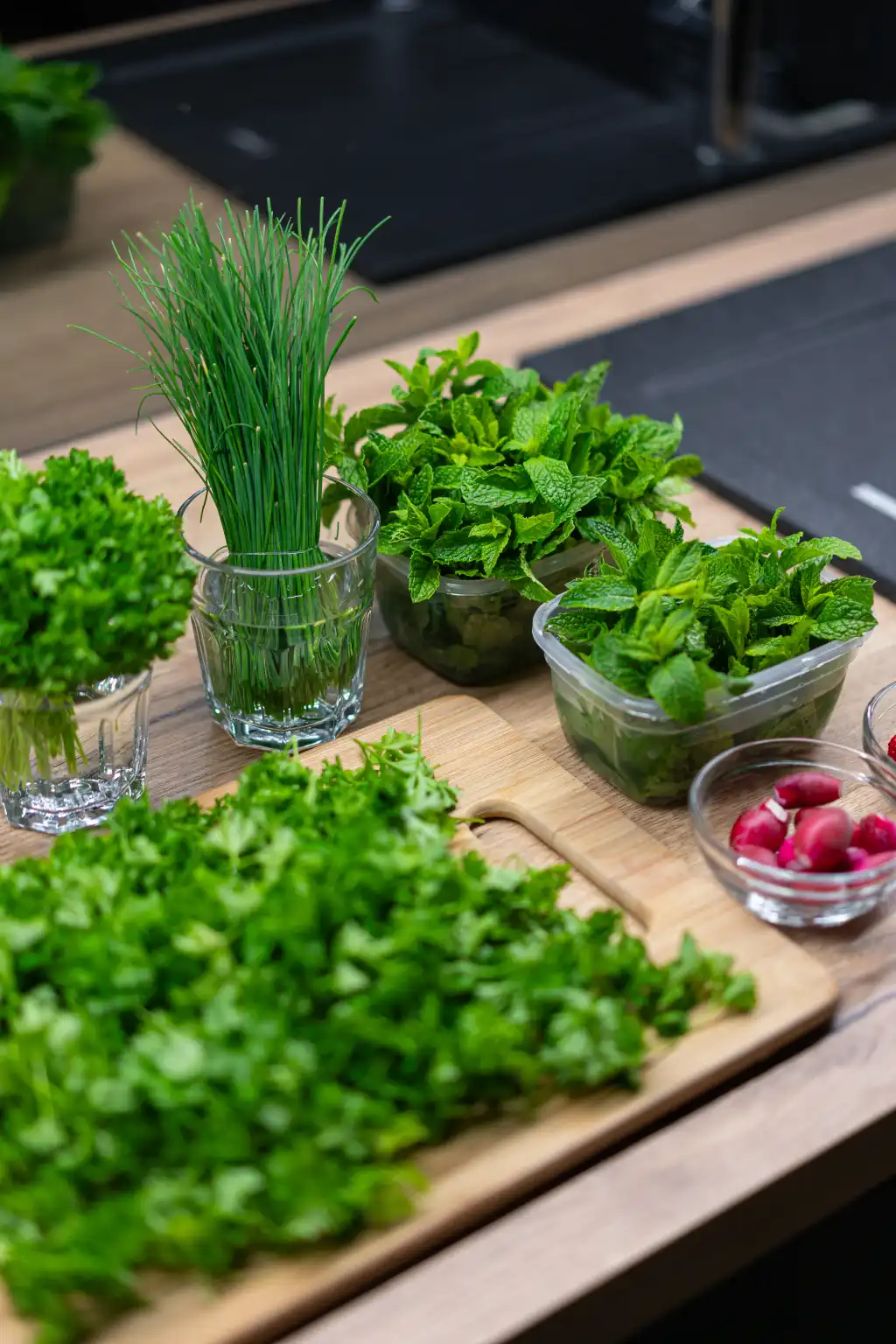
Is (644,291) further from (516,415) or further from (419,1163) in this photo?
(419,1163)

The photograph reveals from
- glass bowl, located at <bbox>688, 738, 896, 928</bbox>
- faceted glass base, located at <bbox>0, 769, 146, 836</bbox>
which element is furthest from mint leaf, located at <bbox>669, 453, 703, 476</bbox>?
A: faceted glass base, located at <bbox>0, 769, 146, 836</bbox>

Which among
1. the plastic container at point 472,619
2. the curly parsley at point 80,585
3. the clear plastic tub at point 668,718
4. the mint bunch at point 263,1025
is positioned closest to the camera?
the mint bunch at point 263,1025

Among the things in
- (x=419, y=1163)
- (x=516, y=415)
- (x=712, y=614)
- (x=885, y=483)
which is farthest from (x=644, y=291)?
(x=419, y=1163)

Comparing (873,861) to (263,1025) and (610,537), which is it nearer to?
(610,537)

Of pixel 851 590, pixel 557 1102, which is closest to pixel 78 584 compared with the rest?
pixel 557 1102

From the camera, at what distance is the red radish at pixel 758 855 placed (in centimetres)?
86

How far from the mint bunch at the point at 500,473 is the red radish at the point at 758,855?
21cm

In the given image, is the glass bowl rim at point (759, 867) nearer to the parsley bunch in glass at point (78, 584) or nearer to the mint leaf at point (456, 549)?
the mint leaf at point (456, 549)

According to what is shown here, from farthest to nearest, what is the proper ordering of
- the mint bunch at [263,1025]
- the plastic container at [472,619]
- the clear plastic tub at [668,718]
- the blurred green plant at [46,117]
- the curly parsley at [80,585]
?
the blurred green plant at [46,117] → the plastic container at [472,619] → the clear plastic tub at [668,718] → the curly parsley at [80,585] → the mint bunch at [263,1025]

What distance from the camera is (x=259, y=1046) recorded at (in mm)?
675

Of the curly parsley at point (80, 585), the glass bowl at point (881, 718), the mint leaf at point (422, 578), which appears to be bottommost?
the glass bowl at point (881, 718)

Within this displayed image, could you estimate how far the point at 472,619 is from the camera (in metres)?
1.03

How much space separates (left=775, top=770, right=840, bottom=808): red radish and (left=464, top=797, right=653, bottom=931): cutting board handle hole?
0.37 feet

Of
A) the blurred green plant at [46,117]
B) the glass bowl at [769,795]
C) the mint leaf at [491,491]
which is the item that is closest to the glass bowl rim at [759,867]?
the glass bowl at [769,795]
